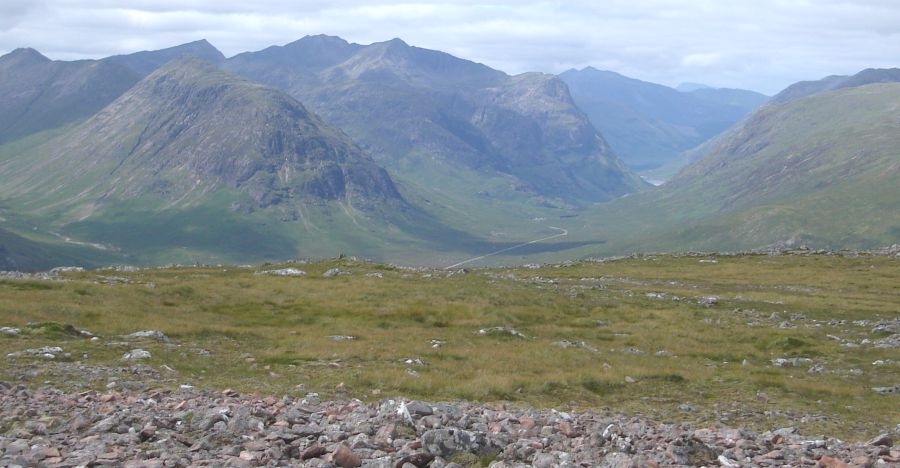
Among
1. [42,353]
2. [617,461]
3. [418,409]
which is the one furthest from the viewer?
[42,353]

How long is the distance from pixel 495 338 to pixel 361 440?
102 feet

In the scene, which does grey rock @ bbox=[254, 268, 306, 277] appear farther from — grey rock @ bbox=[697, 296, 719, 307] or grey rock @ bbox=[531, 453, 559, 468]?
grey rock @ bbox=[531, 453, 559, 468]

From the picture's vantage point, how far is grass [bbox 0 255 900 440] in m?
31.8

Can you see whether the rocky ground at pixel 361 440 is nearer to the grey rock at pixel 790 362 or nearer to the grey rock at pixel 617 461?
the grey rock at pixel 617 461

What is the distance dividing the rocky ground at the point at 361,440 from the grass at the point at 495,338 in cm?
772

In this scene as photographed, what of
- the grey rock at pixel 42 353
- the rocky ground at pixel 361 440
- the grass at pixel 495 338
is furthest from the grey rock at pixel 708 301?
the grey rock at pixel 42 353

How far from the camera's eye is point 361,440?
17.8 metres

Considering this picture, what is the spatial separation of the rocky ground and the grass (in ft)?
25.3

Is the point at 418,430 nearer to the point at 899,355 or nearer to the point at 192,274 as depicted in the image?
the point at 899,355

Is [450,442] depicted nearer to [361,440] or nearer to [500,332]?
[361,440]

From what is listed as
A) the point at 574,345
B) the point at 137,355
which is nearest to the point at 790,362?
the point at 574,345

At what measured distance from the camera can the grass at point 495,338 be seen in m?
31.8

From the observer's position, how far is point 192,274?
261 feet

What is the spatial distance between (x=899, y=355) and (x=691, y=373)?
14694mm
